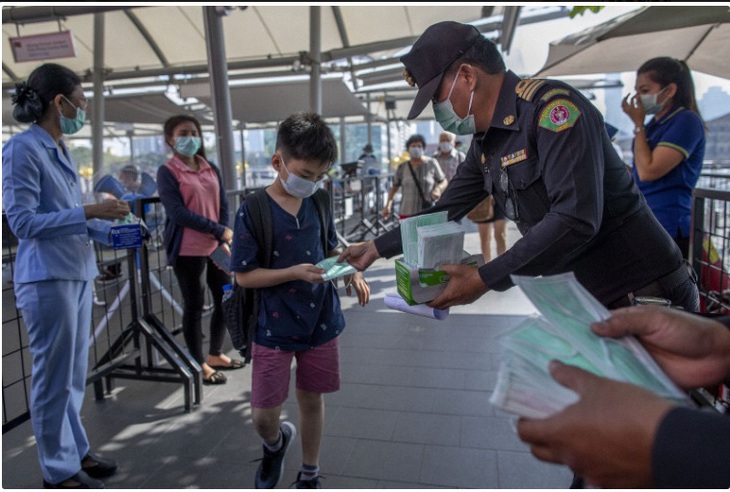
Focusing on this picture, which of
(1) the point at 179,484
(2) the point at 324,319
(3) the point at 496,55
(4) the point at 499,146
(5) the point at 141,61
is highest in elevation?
(5) the point at 141,61

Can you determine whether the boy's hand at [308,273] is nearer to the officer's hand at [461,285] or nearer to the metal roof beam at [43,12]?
the officer's hand at [461,285]

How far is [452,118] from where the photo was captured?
1.82 meters

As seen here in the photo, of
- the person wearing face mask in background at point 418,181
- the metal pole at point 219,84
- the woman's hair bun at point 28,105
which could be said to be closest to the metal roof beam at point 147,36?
the person wearing face mask in background at point 418,181

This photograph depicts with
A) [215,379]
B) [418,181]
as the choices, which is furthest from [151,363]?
[418,181]

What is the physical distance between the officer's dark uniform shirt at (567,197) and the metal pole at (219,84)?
4064mm

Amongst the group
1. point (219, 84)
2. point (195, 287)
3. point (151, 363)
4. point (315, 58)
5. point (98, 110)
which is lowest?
point (151, 363)

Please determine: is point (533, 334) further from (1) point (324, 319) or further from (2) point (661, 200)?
(2) point (661, 200)

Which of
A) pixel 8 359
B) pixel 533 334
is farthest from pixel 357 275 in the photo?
pixel 8 359

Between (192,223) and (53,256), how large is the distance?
4.37 feet

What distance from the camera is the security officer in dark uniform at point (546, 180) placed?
153 centimetres

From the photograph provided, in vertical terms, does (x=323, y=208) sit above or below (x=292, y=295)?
above

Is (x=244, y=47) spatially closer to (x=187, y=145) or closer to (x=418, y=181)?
(x=418, y=181)

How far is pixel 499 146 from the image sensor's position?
1.80m

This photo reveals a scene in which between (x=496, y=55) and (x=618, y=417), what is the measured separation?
1.35 meters
